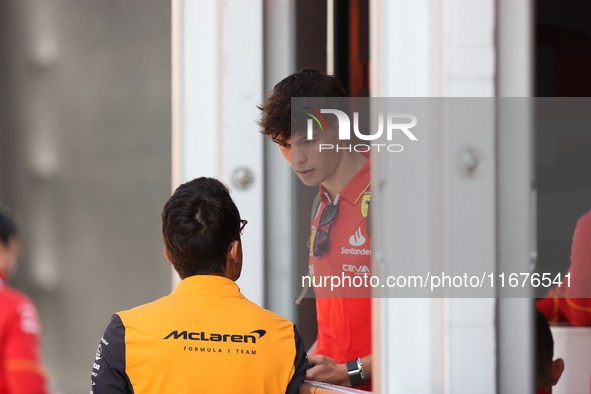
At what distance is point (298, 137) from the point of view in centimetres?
113

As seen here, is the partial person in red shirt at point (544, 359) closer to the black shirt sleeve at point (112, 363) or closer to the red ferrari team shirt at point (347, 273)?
the red ferrari team shirt at point (347, 273)

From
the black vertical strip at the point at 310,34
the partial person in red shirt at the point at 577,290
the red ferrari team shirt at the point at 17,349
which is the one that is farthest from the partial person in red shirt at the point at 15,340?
the partial person in red shirt at the point at 577,290

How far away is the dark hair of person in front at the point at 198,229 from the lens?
0.89 m

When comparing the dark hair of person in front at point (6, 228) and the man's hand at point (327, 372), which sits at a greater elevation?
the dark hair of person in front at point (6, 228)

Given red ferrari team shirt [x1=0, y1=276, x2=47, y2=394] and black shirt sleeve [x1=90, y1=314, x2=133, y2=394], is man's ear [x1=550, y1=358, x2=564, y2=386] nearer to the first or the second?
black shirt sleeve [x1=90, y1=314, x2=133, y2=394]

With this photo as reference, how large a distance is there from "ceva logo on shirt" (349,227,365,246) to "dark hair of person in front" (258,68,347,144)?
0.23m

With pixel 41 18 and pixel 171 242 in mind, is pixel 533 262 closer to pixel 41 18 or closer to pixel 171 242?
pixel 171 242

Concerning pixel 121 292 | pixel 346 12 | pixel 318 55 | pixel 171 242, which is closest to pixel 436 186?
pixel 171 242

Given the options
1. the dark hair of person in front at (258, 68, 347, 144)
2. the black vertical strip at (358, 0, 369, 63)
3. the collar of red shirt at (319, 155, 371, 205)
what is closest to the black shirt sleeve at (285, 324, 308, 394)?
the collar of red shirt at (319, 155, 371, 205)

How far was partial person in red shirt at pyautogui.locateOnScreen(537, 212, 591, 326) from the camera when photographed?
1.01 m

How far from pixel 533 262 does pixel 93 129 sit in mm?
1434

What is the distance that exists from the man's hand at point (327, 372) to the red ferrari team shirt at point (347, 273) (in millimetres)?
85

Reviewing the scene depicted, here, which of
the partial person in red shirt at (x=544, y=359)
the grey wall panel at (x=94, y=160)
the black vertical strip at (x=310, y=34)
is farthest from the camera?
the grey wall panel at (x=94, y=160)

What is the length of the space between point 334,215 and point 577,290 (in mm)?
479
